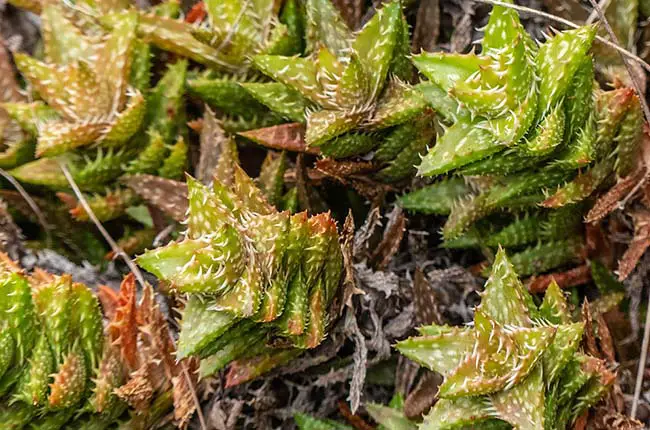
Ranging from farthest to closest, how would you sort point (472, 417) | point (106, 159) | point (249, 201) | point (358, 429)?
point (106, 159)
point (358, 429)
point (249, 201)
point (472, 417)

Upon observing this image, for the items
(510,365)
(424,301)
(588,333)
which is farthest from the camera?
(424,301)

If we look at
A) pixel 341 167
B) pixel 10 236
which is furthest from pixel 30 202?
pixel 341 167

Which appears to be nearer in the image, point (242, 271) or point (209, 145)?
point (242, 271)

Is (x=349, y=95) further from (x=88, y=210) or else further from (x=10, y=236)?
(x=10, y=236)

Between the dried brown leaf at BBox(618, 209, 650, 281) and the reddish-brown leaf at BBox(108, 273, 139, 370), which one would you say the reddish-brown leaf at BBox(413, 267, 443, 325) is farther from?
the reddish-brown leaf at BBox(108, 273, 139, 370)

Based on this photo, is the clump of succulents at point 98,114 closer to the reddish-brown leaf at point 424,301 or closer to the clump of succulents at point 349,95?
the clump of succulents at point 349,95

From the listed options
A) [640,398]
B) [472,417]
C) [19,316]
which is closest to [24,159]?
[19,316]

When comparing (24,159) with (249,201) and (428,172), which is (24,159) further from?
(428,172)
